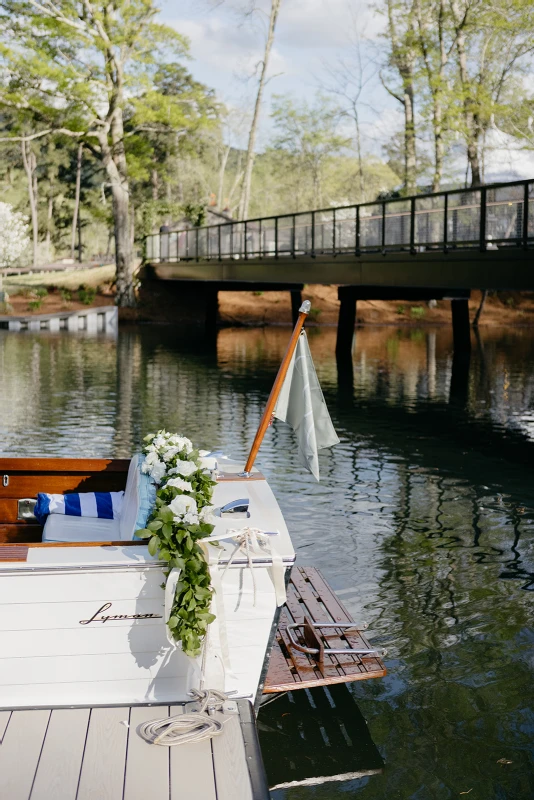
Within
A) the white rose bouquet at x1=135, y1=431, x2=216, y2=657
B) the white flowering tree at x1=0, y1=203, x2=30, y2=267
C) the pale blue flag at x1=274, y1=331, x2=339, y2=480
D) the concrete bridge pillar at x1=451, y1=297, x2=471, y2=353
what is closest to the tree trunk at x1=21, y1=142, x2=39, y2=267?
the white flowering tree at x1=0, y1=203, x2=30, y2=267

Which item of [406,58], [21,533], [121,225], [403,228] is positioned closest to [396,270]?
[403,228]

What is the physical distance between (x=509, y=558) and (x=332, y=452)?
6193 mm

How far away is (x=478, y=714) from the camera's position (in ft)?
23.2

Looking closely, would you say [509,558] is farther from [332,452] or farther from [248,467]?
[332,452]

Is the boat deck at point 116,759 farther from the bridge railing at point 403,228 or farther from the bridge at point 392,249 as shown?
the bridge railing at point 403,228

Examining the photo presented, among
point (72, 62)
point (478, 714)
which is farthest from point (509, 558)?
point (72, 62)

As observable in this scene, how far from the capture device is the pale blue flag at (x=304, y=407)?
7371 mm

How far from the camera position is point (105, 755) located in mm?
5453

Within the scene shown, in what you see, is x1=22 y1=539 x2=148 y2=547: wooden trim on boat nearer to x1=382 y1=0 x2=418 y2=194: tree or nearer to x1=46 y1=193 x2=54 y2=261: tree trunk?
x1=382 y1=0 x2=418 y2=194: tree

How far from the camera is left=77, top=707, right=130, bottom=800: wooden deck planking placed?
201 inches

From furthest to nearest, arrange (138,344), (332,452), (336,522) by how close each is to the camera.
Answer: (138,344), (332,452), (336,522)

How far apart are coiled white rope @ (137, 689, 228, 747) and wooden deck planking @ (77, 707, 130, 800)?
143 mm

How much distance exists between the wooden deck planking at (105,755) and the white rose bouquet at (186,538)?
58cm

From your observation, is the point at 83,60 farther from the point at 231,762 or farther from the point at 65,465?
the point at 231,762
